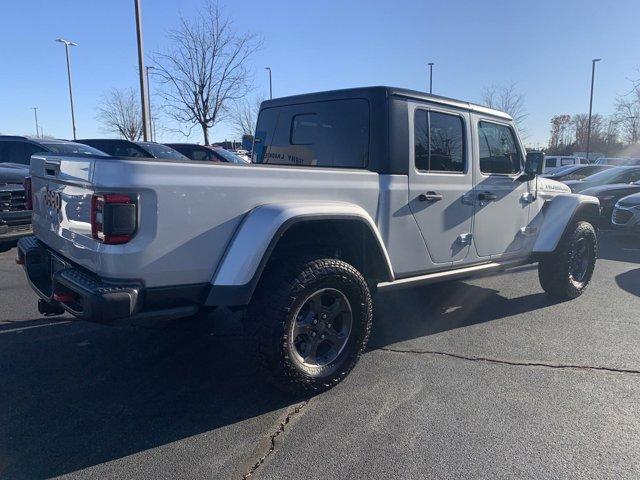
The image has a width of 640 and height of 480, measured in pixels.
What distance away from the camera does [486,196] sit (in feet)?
15.1

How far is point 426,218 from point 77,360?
115 inches

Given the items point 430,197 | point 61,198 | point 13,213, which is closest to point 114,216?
point 61,198

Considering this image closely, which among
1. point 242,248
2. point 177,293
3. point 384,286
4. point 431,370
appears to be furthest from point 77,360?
point 431,370

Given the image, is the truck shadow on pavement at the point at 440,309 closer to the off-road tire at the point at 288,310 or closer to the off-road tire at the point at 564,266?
the off-road tire at the point at 564,266

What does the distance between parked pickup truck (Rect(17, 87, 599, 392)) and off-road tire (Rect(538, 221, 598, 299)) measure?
0.51 metres

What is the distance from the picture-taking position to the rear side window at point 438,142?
4051mm

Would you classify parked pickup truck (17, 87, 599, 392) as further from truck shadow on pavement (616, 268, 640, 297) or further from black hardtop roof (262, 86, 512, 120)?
truck shadow on pavement (616, 268, 640, 297)

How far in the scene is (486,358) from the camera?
13.3 feet

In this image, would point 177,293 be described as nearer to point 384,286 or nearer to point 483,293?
point 384,286

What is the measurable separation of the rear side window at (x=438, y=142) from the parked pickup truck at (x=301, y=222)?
0.05ft

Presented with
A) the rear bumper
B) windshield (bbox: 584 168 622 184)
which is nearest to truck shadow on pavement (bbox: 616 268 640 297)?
the rear bumper

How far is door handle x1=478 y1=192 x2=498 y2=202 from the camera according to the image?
457 centimetres

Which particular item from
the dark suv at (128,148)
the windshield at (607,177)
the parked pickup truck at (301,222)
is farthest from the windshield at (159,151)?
the windshield at (607,177)

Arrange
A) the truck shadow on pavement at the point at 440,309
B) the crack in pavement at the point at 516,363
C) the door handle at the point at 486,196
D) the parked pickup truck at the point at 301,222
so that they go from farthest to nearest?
the truck shadow on pavement at the point at 440,309, the door handle at the point at 486,196, the crack in pavement at the point at 516,363, the parked pickup truck at the point at 301,222
